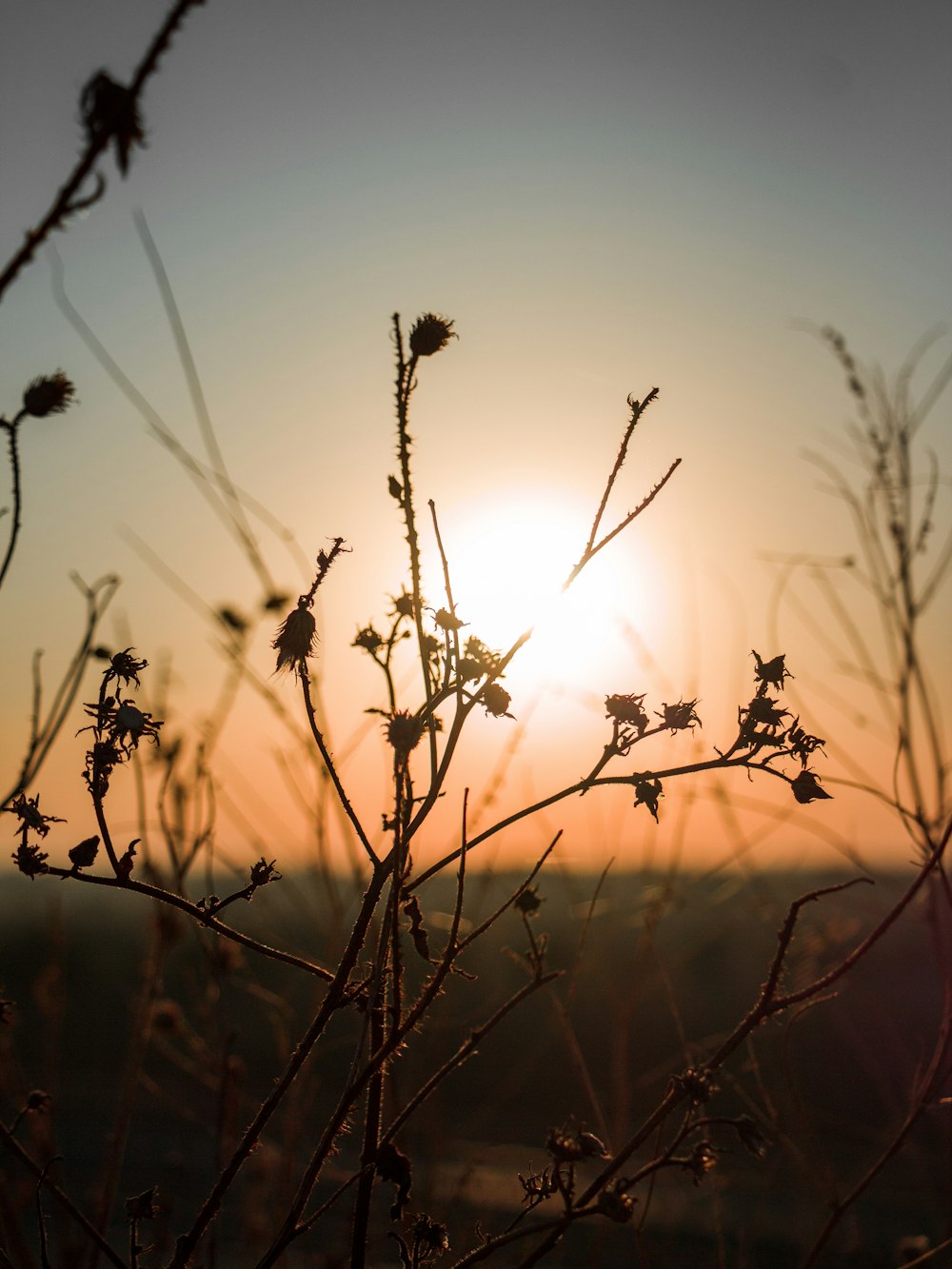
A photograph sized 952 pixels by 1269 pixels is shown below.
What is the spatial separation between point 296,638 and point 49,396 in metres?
0.64

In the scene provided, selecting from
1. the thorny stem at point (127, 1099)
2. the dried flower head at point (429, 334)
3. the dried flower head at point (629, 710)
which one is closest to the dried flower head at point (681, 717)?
the dried flower head at point (629, 710)

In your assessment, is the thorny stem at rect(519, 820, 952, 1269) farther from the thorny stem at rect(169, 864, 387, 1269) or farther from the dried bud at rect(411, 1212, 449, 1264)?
the thorny stem at rect(169, 864, 387, 1269)

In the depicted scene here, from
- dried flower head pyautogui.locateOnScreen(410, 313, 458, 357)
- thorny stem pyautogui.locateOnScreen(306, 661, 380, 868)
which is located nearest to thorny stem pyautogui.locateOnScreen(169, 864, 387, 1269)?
thorny stem pyautogui.locateOnScreen(306, 661, 380, 868)

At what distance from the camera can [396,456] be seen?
1.22 meters

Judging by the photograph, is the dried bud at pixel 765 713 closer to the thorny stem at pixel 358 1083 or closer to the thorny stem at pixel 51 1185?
the thorny stem at pixel 358 1083

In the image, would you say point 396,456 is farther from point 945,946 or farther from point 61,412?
point 945,946

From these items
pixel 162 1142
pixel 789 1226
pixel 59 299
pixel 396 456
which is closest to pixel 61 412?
pixel 59 299

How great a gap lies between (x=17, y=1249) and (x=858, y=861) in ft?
6.00

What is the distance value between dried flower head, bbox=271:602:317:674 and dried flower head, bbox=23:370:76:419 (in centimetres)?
58

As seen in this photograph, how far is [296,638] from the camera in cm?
123

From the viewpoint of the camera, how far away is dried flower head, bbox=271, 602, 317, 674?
4.03 feet

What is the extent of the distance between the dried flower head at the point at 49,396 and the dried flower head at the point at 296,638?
58 centimetres

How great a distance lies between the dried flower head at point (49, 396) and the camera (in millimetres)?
1520

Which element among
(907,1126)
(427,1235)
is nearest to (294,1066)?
(427,1235)
